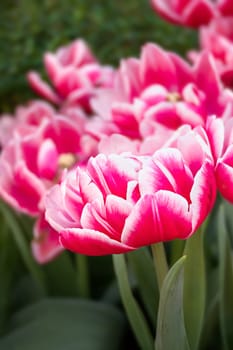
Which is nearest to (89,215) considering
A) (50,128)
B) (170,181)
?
(170,181)

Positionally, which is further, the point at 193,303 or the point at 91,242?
the point at 193,303

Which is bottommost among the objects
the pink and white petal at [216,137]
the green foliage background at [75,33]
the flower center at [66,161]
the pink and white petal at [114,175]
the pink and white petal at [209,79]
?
the green foliage background at [75,33]

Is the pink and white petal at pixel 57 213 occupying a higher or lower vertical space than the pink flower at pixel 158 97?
higher

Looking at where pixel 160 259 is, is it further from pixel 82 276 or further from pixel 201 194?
pixel 82 276

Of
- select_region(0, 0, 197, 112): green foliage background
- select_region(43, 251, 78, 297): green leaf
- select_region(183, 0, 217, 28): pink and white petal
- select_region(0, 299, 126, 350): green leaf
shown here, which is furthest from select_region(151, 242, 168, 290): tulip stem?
select_region(0, 0, 197, 112): green foliage background

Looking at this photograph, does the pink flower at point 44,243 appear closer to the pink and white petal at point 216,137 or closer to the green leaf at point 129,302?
the green leaf at point 129,302

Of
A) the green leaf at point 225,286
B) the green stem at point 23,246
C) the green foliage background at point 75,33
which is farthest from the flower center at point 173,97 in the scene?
the green foliage background at point 75,33

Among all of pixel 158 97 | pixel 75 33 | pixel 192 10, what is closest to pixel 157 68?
pixel 158 97
